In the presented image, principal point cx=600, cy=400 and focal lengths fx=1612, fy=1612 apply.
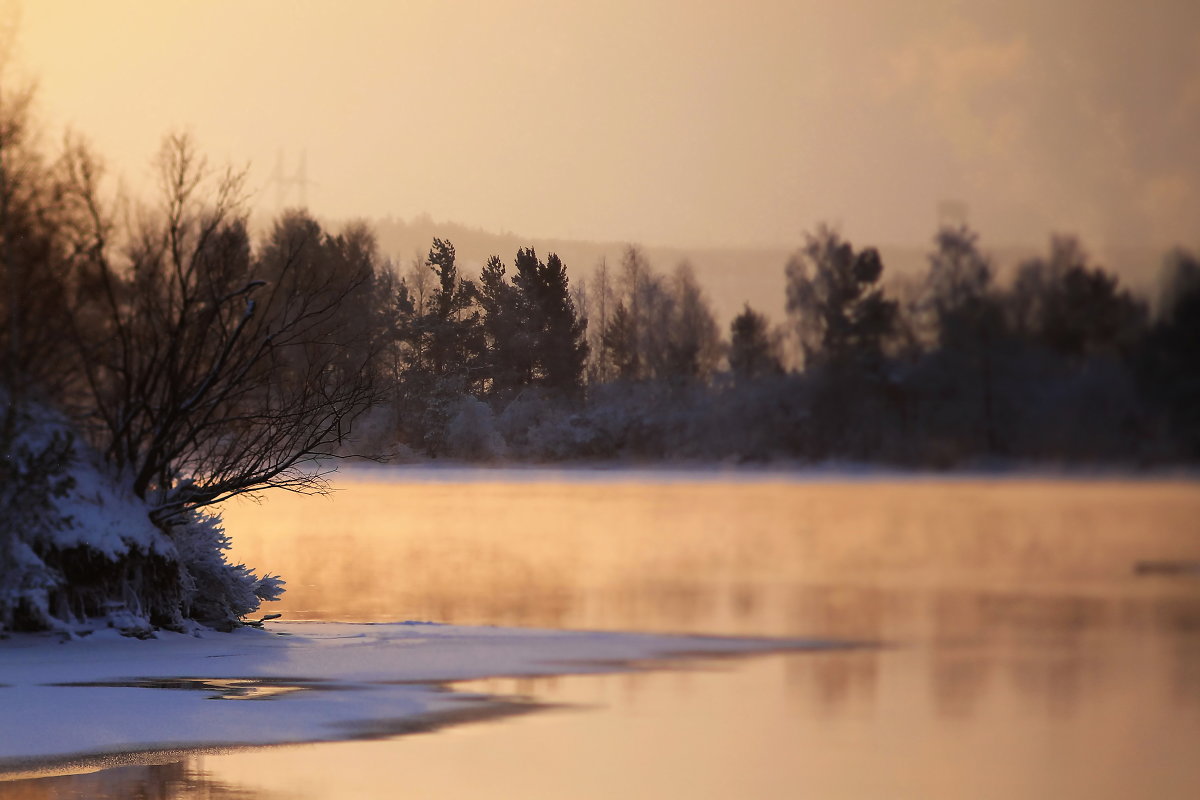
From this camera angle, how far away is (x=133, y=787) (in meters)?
9.07

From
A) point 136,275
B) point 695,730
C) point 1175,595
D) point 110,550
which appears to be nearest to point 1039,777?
point 695,730

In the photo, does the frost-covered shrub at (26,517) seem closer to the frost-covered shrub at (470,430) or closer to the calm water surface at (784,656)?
the frost-covered shrub at (470,430)

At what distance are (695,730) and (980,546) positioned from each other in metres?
26.2

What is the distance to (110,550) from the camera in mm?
14641

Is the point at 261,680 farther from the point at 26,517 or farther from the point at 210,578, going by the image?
the point at 210,578

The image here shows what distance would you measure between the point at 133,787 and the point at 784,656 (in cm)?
902

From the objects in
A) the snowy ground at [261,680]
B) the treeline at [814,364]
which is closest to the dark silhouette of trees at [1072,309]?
the treeline at [814,364]

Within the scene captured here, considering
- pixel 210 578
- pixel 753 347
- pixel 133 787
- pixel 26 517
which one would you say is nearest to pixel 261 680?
pixel 26 517

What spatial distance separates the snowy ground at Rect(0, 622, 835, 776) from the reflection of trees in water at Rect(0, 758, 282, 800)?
1.16ft

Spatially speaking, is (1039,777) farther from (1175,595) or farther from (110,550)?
(1175,595)

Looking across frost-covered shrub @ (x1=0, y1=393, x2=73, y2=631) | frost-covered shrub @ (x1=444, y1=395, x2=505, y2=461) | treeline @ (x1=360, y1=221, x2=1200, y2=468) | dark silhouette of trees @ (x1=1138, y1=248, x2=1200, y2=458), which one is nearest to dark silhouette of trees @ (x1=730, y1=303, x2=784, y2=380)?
treeline @ (x1=360, y1=221, x2=1200, y2=468)

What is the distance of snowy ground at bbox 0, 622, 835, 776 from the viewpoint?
1060 cm

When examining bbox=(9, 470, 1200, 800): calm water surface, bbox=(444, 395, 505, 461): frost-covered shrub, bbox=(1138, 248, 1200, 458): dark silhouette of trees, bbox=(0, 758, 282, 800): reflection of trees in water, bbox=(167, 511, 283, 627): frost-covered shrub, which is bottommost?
bbox=(9, 470, 1200, 800): calm water surface

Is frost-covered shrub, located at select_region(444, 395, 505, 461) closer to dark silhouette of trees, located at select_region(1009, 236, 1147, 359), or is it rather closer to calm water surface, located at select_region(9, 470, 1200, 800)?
calm water surface, located at select_region(9, 470, 1200, 800)
